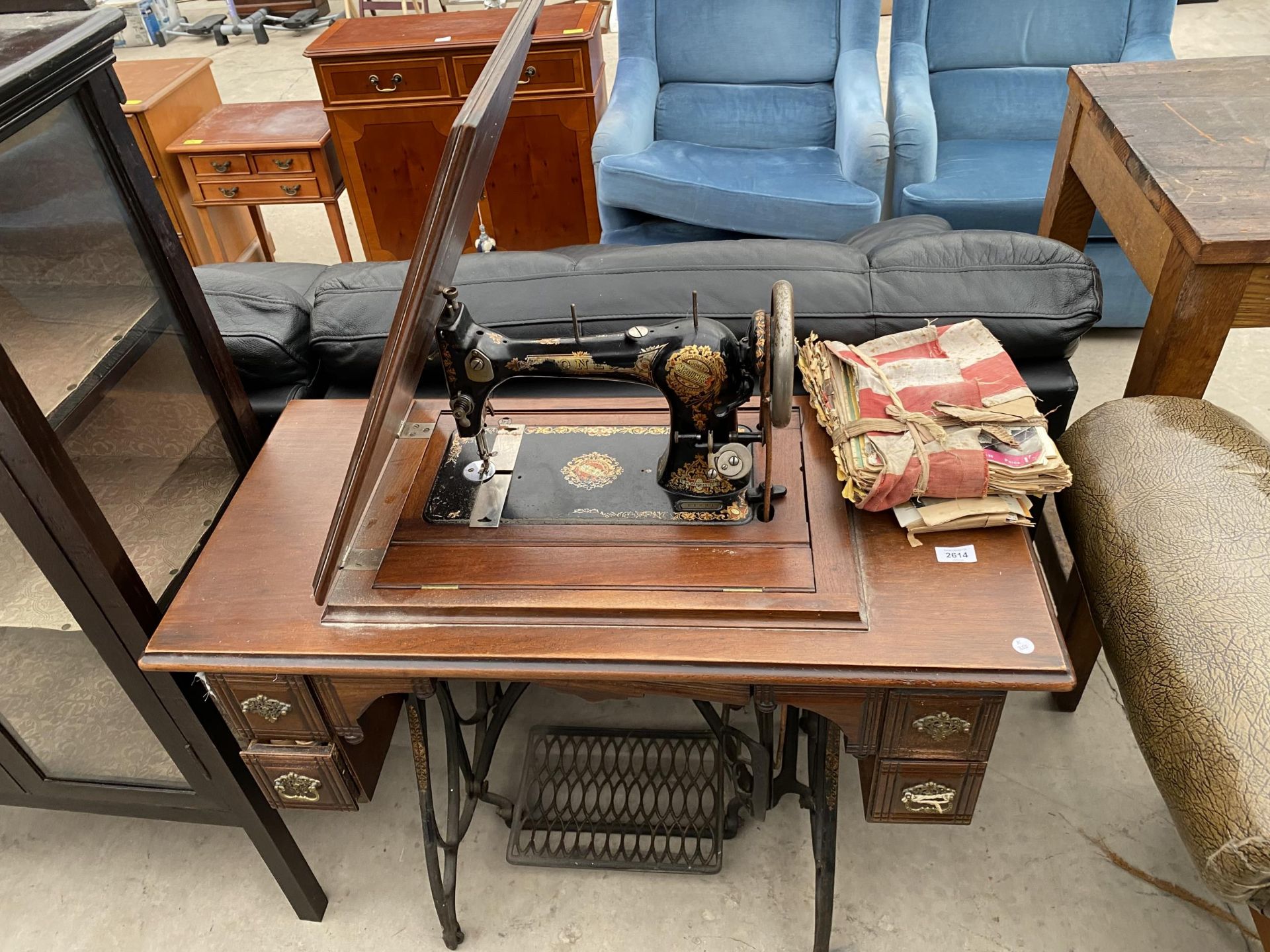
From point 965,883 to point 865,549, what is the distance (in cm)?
87

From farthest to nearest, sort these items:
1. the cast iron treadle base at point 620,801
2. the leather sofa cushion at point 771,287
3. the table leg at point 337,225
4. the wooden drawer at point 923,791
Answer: the table leg at point 337,225 → the cast iron treadle base at point 620,801 → the leather sofa cushion at point 771,287 → the wooden drawer at point 923,791

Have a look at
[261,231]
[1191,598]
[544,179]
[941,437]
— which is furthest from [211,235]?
[1191,598]

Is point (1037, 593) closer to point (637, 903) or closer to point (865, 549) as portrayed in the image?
point (865, 549)

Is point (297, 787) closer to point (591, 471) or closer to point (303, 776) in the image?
point (303, 776)

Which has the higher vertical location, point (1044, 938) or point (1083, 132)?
point (1083, 132)

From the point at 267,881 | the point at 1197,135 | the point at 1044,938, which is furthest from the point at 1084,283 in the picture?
the point at 267,881

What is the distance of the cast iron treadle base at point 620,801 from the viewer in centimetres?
179

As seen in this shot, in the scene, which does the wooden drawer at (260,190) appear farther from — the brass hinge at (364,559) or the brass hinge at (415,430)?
the brass hinge at (364,559)

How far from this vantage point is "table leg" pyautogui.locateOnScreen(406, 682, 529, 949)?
5.05 feet

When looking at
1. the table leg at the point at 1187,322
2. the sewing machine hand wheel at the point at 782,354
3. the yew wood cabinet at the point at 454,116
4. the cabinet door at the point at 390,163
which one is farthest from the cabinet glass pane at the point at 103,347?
the cabinet door at the point at 390,163

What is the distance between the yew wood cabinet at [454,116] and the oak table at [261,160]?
0.31ft

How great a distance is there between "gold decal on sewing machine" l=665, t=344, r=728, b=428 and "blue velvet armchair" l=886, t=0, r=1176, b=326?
1819 millimetres

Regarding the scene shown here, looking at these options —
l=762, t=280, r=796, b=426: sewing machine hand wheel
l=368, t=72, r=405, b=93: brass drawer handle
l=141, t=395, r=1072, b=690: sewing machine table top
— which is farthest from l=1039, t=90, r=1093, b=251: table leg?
l=368, t=72, r=405, b=93: brass drawer handle

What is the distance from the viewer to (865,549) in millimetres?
1267
